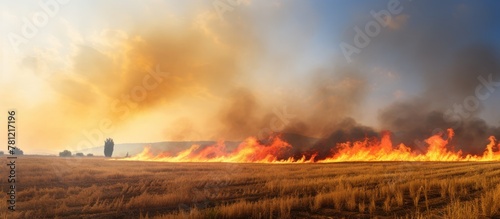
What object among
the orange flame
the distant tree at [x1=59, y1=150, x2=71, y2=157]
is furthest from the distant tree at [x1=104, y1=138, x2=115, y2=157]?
the orange flame

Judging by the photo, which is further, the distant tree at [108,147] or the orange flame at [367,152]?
the distant tree at [108,147]

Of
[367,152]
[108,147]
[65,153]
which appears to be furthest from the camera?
[65,153]

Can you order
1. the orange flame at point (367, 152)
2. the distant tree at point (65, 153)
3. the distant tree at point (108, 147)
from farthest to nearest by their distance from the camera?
the distant tree at point (65, 153) < the distant tree at point (108, 147) < the orange flame at point (367, 152)

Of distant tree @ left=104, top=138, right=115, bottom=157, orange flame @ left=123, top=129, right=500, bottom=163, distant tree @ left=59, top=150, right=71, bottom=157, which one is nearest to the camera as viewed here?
orange flame @ left=123, top=129, right=500, bottom=163

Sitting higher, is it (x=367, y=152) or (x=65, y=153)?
(x=367, y=152)

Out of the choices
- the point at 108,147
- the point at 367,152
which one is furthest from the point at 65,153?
the point at 367,152

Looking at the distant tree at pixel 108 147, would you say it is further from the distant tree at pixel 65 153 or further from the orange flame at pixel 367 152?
the orange flame at pixel 367 152

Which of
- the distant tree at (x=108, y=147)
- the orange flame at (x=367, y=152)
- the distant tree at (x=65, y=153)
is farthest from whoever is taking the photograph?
the distant tree at (x=65, y=153)

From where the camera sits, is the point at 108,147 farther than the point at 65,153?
No

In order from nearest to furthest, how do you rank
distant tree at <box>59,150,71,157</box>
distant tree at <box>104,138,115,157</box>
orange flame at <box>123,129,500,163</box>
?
orange flame at <box>123,129,500,163</box> → distant tree at <box>104,138,115,157</box> → distant tree at <box>59,150,71,157</box>

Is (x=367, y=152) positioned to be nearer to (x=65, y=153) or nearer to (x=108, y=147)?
(x=108, y=147)

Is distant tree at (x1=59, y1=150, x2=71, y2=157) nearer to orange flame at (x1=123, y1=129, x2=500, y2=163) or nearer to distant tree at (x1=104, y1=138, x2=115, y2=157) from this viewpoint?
distant tree at (x1=104, y1=138, x2=115, y2=157)

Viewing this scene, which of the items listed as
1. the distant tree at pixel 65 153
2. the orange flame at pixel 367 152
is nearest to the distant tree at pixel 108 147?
the distant tree at pixel 65 153

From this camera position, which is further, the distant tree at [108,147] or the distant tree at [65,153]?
the distant tree at [65,153]
